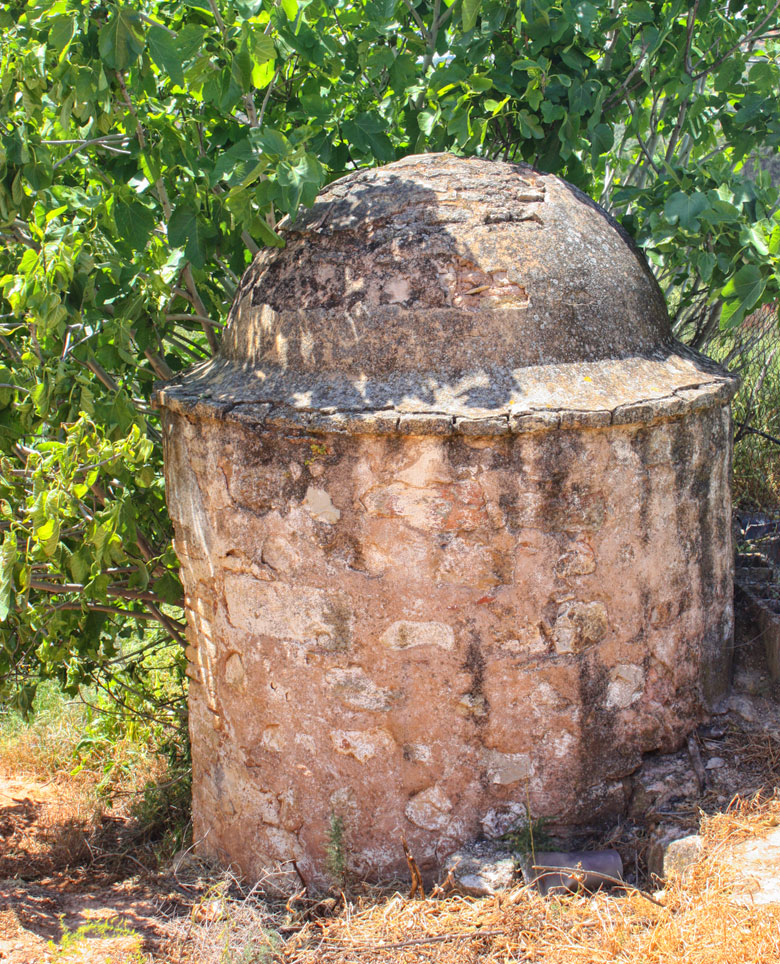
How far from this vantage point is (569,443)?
288 cm

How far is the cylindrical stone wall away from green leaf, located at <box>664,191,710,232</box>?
708 millimetres

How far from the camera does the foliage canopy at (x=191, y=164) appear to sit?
3041mm

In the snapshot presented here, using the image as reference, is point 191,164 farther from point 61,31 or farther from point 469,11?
point 469,11

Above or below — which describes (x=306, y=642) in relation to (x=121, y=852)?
above

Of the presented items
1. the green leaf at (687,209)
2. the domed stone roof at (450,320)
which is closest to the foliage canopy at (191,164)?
the green leaf at (687,209)

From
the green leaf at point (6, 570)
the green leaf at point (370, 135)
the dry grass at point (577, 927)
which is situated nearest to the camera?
the dry grass at point (577, 927)

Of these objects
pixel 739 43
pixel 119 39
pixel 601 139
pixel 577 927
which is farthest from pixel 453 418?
pixel 739 43

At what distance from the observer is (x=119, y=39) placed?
300 cm

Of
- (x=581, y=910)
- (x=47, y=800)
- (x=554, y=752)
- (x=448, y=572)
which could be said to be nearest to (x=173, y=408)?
(x=448, y=572)

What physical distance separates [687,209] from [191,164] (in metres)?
1.92

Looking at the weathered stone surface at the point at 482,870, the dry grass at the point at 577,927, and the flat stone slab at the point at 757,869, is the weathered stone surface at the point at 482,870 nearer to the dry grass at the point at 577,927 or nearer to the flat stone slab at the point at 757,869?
the dry grass at the point at 577,927

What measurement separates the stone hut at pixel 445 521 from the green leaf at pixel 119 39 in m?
0.81

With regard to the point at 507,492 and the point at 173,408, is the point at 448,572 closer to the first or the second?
the point at 507,492

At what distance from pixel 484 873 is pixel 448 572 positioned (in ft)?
3.24
